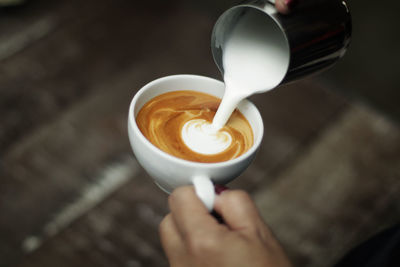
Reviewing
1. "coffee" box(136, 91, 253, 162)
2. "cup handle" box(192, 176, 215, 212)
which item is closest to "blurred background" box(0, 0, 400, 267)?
"coffee" box(136, 91, 253, 162)

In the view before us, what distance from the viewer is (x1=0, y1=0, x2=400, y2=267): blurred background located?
1517 mm

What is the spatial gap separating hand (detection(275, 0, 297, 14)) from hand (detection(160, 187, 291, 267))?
32cm

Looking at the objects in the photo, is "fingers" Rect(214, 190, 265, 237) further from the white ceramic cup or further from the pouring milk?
the pouring milk

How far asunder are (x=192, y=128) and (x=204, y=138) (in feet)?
0.13

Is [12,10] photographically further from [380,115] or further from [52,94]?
[380,115]

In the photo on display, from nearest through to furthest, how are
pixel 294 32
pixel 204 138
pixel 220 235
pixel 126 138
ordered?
pixel 220 235, pixel 294 32, pixel 204 138, pixel 126 138

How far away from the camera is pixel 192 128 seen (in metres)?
0.89

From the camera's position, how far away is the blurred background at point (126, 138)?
4.98 ft

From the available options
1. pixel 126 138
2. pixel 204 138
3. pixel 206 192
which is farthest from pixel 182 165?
pixel 126 138

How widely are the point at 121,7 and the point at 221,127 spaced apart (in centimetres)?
173

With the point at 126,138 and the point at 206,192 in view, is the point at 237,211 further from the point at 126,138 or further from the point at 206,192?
the point at 126,138

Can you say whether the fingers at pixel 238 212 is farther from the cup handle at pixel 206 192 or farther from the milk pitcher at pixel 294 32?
the milk pitcher at pixel 294 32

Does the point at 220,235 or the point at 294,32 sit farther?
the point at 294,32

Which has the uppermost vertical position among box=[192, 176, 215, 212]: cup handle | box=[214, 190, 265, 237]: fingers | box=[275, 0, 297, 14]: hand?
box=[275, 0, 297, 14]: hand
